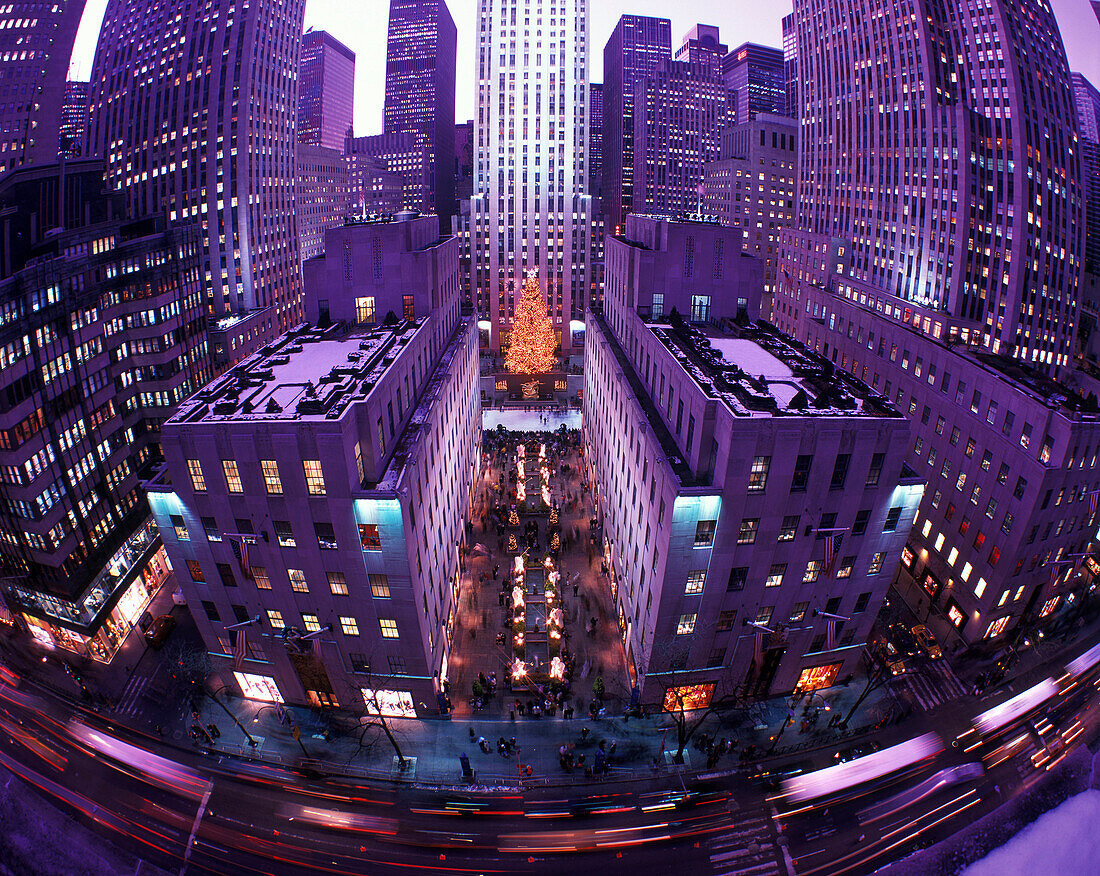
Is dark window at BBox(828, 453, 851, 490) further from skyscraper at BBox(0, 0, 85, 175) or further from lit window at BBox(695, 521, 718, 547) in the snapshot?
skyscraper at BBox(0, 0, 85, 175)

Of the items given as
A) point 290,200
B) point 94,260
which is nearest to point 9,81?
point 290,200

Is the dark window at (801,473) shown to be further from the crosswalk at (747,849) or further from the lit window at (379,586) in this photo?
the lit window at (379,586)

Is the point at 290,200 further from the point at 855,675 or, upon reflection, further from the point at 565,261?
the point at 855,675

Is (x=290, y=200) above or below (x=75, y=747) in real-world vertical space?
above

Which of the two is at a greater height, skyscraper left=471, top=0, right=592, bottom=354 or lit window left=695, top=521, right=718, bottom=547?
skyscraper left=471, top=0, right=592, bottom=354

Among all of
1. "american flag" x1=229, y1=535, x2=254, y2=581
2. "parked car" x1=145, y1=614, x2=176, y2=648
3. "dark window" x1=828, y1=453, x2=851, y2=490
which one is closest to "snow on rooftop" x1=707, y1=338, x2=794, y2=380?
"dark window" x1=828, y1=453, x2=851, y2=490
